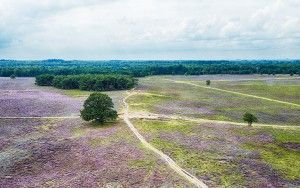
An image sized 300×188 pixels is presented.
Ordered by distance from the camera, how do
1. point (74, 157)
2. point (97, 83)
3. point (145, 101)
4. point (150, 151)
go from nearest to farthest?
point (74, 157), point (150, 151), point (145, 101), point (97, 83)

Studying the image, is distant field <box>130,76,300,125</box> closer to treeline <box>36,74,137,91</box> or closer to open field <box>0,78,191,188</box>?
open field <box>0,78,191,188</box>

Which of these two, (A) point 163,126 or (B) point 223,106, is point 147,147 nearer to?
(A) point 163,126

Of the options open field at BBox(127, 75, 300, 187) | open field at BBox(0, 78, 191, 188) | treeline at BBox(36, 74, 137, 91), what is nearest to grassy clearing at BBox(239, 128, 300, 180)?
open field at BBox(127, 75, 300, 187)

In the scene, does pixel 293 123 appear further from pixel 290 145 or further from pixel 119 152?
pixel 119 152

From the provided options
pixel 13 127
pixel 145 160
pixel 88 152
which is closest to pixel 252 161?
pixel 145 160

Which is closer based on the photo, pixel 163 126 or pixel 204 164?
pixel 204 164

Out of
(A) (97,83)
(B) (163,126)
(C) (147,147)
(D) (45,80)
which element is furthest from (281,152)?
(D) (45,80)

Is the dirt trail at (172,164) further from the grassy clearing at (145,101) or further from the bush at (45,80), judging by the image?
the bush at (45,80)
